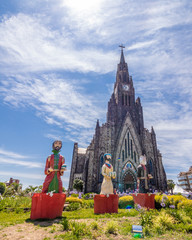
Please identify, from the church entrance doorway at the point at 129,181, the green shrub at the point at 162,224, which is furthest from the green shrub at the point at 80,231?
the church entrance doorway at the point at 129,181

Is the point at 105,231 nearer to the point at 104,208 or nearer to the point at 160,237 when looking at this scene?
the point at 160,237

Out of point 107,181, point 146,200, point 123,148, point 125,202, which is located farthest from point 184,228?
point 123,148

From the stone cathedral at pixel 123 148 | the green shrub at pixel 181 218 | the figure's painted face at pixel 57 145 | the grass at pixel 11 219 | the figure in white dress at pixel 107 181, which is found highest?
the stone cathedral at pixel 123 148

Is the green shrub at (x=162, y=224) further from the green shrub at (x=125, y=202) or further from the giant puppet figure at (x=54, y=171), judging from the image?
the green shrub at (x=125, y=202)

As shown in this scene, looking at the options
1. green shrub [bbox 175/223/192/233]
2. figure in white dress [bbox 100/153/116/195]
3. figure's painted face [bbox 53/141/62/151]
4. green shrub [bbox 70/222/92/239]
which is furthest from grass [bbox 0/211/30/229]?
green shrub [bbox 175/223/192/233]

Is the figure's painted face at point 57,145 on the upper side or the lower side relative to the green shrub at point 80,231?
upper

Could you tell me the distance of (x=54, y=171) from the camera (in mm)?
6914

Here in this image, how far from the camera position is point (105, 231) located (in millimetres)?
4254

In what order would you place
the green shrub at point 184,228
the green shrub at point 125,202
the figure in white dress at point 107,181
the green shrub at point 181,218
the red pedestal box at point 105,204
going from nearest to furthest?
the green shrub at point 184,228 → the green shrub at point 181,218 → the red pedestal box at point 105,204 → the figure in white dress at point 107,181 → the green shrub at point 125,202

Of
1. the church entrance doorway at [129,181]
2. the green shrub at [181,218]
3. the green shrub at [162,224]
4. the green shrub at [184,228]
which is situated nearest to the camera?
the green shrub at [162,224]

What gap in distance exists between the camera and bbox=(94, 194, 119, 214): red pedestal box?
7199 mm

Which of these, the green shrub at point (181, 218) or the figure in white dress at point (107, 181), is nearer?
the green shrub at point (181, 218)

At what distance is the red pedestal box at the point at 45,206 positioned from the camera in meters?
5.80

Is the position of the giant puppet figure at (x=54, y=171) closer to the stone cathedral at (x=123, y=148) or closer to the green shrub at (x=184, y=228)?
the green shrub at (x=184, y=228)
